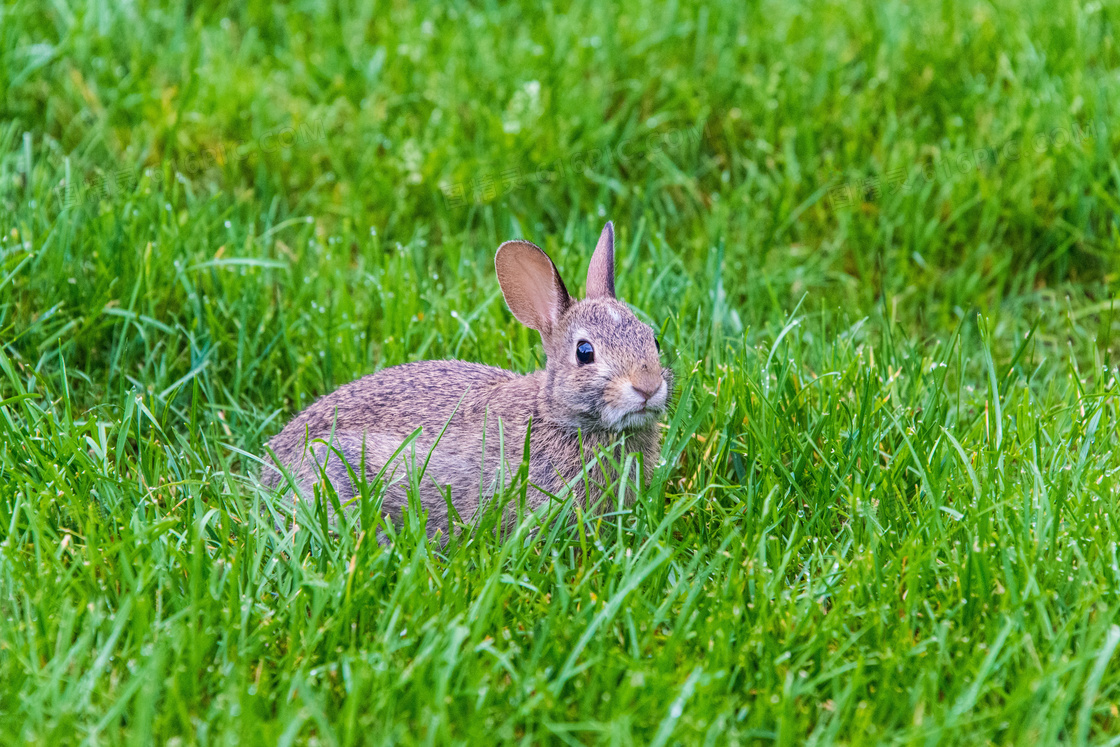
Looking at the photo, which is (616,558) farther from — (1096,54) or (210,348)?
(1096,54)

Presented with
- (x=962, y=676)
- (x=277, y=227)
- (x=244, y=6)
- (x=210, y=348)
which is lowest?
(x=962, y=676)

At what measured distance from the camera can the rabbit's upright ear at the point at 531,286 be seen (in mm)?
4277

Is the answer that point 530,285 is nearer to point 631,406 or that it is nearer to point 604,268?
point 604,268

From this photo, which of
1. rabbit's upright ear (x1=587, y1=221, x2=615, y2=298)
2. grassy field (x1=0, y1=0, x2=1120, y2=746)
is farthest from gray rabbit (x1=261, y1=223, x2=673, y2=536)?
grassy field (x1=0, y1=0, x2=1120, y2=746)

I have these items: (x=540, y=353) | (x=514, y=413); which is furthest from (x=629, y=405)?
(x=540, y=353)

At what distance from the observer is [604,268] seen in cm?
444

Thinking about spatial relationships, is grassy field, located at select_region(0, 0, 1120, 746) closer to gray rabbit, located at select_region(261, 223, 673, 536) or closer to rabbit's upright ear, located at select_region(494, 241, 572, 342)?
gray rabbit, located at select_region(261, 223, 673, 536)

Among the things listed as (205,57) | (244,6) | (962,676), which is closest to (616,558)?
(962,676)

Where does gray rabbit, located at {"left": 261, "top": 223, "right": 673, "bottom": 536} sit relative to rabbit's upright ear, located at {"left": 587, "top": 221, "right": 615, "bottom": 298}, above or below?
below

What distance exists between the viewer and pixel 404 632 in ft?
10.6

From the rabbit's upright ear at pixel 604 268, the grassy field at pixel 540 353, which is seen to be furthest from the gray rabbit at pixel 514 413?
the grassy field at pixel 540 353

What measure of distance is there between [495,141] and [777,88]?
148 cm

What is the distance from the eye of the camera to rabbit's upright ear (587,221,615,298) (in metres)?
4.44

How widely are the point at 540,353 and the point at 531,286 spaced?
632mm
